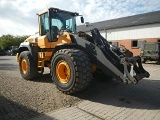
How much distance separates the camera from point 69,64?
592cm

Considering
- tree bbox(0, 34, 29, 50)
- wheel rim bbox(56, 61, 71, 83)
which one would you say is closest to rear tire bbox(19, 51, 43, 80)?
wheel rim bbox(56, 61, 71, 83)

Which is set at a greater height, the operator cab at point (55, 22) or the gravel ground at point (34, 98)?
the operator cab at point (55, 22)

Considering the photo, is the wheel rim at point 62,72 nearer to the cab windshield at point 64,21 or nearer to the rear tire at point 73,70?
the rear tire at point 73,70

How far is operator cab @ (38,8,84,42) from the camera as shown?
7622 mm

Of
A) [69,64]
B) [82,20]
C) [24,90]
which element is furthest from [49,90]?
[82,20]

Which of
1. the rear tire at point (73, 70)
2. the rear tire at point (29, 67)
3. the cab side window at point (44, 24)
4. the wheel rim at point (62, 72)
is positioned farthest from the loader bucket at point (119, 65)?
the rear tire at point (29, 67)

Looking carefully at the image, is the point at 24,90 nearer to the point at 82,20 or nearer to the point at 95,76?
the point at 95,76

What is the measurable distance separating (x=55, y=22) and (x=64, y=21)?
1.43 feet

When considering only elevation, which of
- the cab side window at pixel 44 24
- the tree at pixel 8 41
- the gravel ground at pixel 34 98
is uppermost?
the tree at pixel 8 41

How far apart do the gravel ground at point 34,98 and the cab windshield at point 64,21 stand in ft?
7.81

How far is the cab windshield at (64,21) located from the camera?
25.5ft

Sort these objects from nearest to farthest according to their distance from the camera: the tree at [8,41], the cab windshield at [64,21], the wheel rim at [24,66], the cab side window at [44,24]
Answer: the cab windshield at [64,21] < the cab side window at [44,24] < the wheel rim at [24,66] < the tree at [8,41]

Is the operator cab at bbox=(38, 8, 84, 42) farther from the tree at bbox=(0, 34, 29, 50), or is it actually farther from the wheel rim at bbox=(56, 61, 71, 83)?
the tree at bbox=(0, 34, 29, 50)

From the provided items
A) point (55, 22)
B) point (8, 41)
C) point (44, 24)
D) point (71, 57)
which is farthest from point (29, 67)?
point (8, 41)
